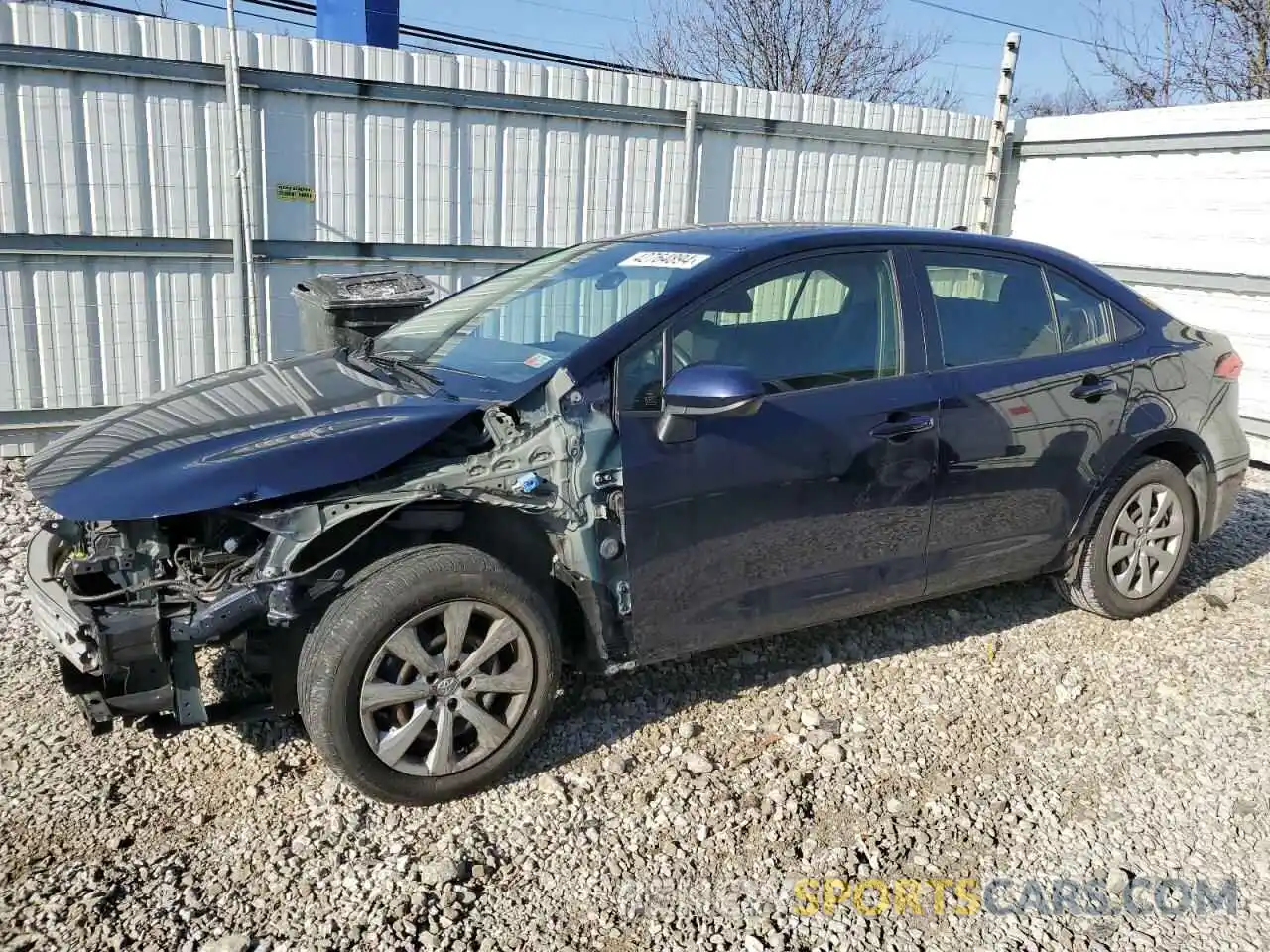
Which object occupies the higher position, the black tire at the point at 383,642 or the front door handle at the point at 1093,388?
the front door handle at the point at 1093,388

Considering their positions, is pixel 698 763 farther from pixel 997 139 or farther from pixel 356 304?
pixel 997 139

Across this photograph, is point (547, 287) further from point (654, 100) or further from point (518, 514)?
point (654, 100)

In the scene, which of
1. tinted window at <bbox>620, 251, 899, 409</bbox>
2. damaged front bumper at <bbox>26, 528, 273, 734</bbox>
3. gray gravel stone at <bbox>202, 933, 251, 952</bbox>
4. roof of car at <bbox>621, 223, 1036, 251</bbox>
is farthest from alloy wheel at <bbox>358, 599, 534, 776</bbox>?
roof of car at <bbox>621, 223, 1036, 251</bbox>

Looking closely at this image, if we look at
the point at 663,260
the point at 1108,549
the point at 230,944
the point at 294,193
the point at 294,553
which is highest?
the point at 294,193

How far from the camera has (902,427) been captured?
362 centimetres

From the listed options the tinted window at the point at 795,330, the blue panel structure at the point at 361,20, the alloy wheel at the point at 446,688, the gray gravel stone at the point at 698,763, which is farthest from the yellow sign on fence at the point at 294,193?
the gray gravel stone at the point at 698,763

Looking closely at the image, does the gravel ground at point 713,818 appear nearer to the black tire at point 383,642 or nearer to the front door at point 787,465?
the black tire at point 383,642

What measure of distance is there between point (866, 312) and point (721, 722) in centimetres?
159

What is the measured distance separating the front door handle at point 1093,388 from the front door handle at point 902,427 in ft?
2.76

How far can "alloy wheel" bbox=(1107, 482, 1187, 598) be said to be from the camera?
14.5ft

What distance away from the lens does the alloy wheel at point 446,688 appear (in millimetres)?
2957

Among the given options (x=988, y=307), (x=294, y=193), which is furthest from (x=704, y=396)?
(x=294, y=193)

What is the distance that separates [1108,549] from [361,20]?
7.09 m

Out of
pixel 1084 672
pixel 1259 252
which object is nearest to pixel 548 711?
pixel 1084 672
